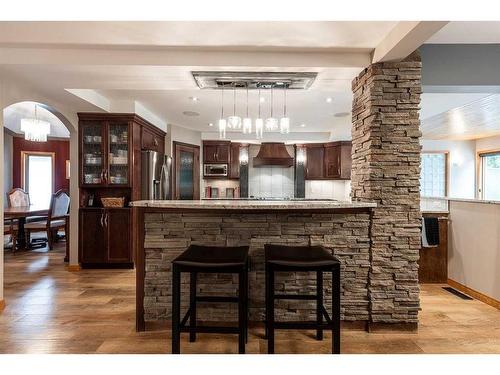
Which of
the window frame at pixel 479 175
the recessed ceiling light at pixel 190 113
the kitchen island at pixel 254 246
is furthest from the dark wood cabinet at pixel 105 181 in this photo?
the window frame at pixel 479 175

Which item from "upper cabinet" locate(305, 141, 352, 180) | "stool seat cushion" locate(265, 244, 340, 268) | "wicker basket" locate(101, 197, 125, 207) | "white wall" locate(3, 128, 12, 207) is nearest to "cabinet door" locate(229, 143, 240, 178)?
"upper cabinet" locate(305, 141, 352, 180)

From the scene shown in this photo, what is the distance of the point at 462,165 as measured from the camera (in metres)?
7.83

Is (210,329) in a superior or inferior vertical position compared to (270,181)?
inferior

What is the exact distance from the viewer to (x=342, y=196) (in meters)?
6.79

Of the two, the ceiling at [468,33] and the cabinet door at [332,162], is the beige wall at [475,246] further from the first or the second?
the cabinet door at [332,162]

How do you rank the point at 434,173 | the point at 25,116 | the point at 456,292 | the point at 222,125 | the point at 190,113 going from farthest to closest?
the point at 434,173 → the point at 25,116 → the point at 190,113 → the point at 456,292 → the point at 222,125

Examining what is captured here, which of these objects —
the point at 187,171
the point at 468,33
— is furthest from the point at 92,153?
the point at 468,33

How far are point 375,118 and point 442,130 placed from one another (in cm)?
514

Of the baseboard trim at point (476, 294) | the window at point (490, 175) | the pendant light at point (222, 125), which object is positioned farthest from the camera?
the window at point (490, 175)

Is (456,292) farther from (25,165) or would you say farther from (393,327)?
(25,165)

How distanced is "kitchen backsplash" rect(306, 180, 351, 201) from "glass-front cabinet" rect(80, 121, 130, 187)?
413 cm

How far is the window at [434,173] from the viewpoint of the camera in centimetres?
789

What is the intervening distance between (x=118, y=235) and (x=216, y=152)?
3087mm
